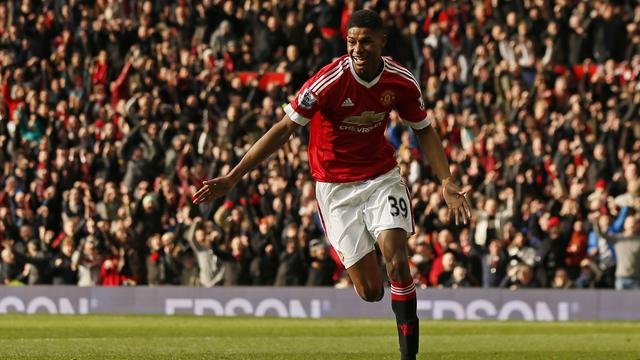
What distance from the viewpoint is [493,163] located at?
74.4 feet

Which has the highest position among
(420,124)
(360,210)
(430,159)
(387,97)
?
(387,97)

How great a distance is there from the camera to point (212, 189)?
9.59 meters

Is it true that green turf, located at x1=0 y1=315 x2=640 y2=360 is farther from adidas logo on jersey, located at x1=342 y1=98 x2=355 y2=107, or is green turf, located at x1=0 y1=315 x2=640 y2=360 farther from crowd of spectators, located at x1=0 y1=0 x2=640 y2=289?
adidas logo on jersey, located at x1=342 y1=98 x2=355 y2=107

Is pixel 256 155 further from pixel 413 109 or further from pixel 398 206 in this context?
pixel 413 109

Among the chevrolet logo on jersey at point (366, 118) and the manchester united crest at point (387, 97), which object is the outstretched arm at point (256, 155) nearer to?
the chevrolet logo on jersey at point (366, 118)

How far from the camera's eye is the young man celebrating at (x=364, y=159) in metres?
Answer: 9.98

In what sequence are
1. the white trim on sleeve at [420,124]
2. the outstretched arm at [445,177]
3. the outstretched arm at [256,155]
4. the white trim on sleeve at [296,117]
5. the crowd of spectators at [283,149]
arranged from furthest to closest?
the crowd of spectators at [283,149]
the white trim on sleeve at [420,124]
the white trim on sleeve at [296,117]
the outstretched arm at [445,177]
the outstretched arm at [256,155]

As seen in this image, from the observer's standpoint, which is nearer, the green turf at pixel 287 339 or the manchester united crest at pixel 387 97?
the manchester united crest at pixel 387 97

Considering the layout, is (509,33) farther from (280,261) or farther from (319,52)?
(280,261)

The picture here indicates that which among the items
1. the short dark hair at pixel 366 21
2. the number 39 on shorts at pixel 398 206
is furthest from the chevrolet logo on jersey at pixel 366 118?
the short dark hair at pixel 366 21

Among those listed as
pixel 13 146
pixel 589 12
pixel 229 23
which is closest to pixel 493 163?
pixel 589 12

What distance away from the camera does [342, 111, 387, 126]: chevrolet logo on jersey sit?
408 inches

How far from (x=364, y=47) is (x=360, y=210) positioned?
4.97ft

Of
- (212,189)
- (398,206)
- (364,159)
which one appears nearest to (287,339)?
(364,159)
